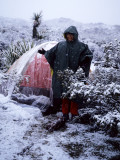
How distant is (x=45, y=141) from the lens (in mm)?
2480

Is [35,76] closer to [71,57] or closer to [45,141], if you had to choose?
[71,57]

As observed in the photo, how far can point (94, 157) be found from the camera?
2158mm

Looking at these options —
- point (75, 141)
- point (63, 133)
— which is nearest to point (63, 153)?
point (75, 141)

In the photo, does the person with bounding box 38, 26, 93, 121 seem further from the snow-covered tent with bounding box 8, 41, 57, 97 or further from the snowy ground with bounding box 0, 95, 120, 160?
the snow-covered tent with bounding box 8, 41, 57, 97

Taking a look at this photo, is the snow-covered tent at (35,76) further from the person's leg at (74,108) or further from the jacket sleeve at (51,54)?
the person's leg at (74,108)

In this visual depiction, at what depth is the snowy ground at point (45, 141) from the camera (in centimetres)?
216

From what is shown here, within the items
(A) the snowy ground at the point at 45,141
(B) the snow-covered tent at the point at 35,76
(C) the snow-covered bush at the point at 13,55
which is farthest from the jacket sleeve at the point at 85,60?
(C) the snow-covered bush at the point at 13,55

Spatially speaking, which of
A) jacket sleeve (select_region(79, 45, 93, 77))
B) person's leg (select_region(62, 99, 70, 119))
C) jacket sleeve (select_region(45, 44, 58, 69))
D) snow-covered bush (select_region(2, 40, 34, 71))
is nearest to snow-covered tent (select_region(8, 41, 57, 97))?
jacket sleeve (select_region(45, 44, 58, 69))

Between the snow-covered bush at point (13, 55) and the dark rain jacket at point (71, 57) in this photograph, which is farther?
the snow-covered bush at point (13, 55)

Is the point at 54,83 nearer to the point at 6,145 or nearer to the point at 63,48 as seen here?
the point at 63,48

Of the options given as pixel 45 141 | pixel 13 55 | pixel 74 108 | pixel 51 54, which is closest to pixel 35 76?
pixel 51 54

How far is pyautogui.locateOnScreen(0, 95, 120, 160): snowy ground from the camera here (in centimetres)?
216

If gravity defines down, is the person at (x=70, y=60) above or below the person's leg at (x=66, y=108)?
above

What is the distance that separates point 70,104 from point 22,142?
126cm
